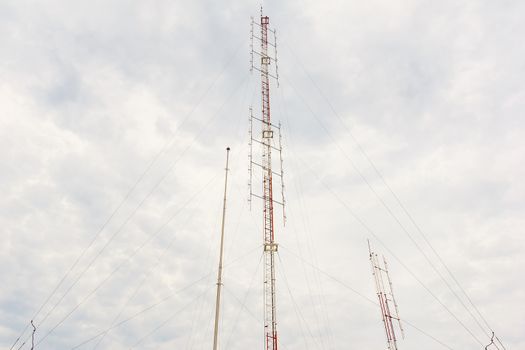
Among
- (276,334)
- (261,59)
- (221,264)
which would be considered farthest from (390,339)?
(261,59)

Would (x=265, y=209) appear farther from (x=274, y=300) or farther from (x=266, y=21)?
(x=266, y=21)

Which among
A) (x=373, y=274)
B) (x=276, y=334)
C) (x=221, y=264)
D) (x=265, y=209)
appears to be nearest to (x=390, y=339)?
(x=373, y=274)

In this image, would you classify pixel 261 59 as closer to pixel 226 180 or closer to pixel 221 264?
pixel 226 180

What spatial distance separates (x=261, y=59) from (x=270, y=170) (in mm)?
16943

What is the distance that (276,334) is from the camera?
50.8 meters

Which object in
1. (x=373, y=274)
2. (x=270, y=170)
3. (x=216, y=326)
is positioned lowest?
(x=216, y=326)

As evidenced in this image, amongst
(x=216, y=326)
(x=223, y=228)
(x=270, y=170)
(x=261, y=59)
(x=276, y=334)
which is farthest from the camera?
(x=261, y=59)

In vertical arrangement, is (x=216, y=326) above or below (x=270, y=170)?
below

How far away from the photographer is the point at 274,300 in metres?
52.8

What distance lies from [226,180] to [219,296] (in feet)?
46.9

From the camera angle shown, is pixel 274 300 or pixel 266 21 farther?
pixel 266 21

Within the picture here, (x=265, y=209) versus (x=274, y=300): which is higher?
(x=265, y=209)

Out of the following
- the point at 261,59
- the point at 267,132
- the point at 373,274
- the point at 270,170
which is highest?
the point at 261,59

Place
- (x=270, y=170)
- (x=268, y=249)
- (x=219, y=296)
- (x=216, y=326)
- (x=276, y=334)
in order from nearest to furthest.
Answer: (x=216, y=326), (x=219, y=296), (x=276, y=334), (x=268, y=249), (x=270, y=170)
